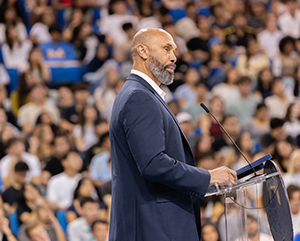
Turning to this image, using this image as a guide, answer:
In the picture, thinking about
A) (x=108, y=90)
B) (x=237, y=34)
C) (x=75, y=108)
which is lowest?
(x=75, y=108)

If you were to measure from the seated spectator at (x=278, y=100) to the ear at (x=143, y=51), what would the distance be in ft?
14.8

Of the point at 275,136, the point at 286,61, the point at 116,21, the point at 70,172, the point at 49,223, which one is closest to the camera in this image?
the point at 49,223

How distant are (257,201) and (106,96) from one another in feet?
14.5

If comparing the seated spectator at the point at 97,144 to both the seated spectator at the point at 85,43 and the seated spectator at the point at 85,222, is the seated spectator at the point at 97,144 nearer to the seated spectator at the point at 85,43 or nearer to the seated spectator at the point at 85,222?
A: the seated spectator at the point at 85,222

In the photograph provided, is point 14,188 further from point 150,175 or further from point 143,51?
point 150,175

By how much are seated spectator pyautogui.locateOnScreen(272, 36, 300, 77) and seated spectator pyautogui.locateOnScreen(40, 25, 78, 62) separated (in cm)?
311

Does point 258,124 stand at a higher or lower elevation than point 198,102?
lower

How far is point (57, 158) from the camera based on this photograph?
508 cm

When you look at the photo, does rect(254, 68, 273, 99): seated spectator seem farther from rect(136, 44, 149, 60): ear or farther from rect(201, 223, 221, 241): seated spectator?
rect(136, 44, 149, 60): ear

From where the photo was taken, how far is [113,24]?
24.4 ft

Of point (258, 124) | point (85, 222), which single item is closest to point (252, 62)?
point (258, 124)

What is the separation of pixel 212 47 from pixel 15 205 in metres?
3.97

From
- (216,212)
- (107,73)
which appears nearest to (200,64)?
(107,73)

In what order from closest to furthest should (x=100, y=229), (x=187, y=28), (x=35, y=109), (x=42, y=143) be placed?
(x=100, y=229) < (x=42, y=143) < (x=35, y=109) < (x=187, y=28)
